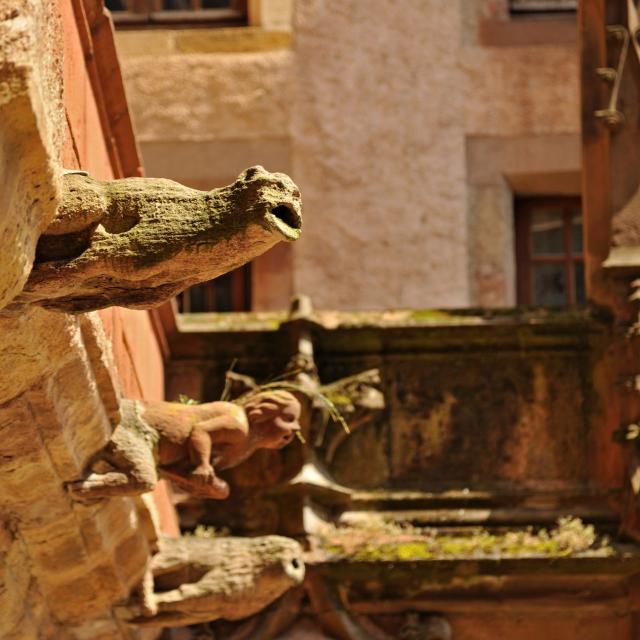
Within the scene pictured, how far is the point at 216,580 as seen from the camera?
30.5 ft

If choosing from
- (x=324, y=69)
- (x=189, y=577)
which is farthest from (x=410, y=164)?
(x=189, y=577)

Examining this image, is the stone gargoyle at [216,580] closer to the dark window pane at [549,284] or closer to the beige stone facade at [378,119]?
the beige stone facade at [378,119]

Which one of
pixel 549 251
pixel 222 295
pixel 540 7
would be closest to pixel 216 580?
pixel 222 295

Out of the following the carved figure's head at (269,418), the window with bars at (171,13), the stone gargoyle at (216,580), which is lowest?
the stone gargoyle at (216,580)

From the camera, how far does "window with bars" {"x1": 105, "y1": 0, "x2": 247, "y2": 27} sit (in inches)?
582

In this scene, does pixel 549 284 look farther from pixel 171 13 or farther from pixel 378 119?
pixel 171 13

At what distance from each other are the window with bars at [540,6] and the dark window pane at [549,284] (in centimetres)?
155

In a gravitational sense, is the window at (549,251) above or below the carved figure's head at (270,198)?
below

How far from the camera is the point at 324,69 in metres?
14.6

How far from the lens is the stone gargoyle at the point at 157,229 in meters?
6.16

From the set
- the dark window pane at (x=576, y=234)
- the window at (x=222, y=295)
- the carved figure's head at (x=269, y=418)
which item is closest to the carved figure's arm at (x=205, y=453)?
the carved figure's head at (x=269, y=418)

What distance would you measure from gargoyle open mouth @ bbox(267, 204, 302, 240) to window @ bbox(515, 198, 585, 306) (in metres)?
7.96

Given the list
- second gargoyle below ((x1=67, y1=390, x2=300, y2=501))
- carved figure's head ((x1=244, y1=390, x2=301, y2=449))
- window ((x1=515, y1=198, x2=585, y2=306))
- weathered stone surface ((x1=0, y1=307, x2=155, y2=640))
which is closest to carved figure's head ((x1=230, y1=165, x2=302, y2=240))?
weathered stone surface ((x1=0, y1=307, x2=155, y2=640))

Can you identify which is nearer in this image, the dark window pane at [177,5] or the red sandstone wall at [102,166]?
the red sandstone wall at [102,166]
